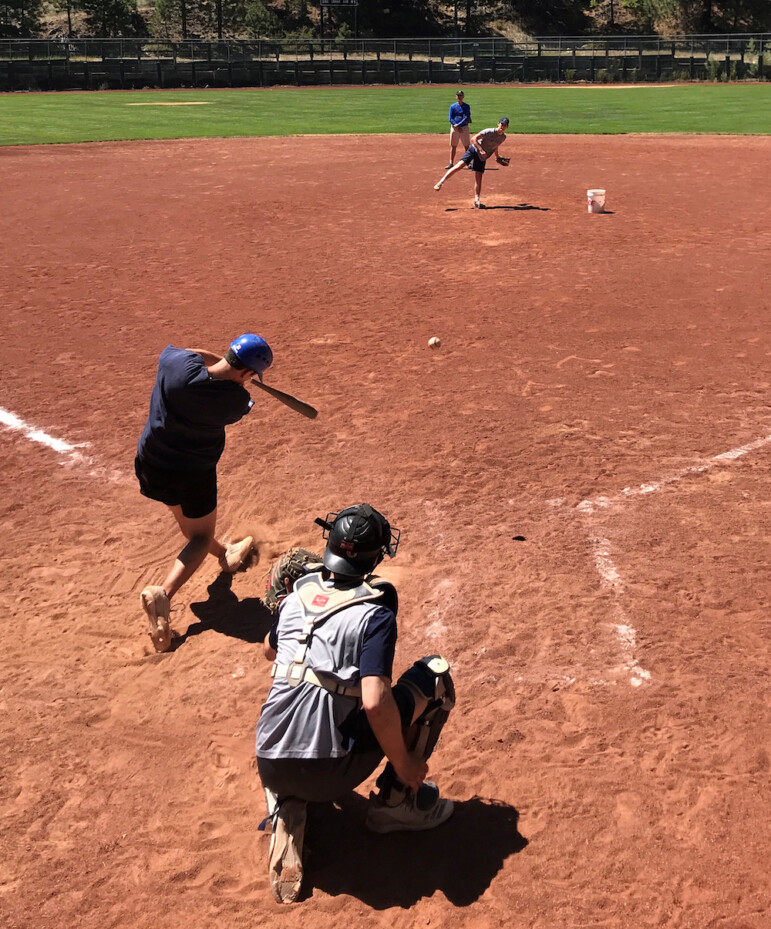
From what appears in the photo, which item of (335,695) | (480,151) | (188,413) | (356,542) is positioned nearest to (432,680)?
(335,695)

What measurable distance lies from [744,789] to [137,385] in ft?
24.1

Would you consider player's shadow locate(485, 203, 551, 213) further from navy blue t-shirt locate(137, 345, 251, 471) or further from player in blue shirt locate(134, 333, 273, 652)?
A: navy blue t-shirt locate(137, 345, 251, 471)

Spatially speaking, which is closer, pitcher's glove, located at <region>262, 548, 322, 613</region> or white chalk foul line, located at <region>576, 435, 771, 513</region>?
pitcher's glove, located at <region>262, 548, 322, 613</region>

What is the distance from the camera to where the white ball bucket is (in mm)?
16688

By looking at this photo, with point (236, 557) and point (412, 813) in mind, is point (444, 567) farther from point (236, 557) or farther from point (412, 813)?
point (412, 813)

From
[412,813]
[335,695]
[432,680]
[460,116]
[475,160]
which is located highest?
[460,116]

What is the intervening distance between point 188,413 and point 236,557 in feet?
4.37

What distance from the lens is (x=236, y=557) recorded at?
22.3 feet

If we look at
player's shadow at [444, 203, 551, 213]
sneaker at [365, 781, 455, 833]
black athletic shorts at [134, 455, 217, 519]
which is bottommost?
sneaker at [365, 781, 455, 833]

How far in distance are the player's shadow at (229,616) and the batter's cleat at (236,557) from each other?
0.37 ft

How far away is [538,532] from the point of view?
6.97 meters

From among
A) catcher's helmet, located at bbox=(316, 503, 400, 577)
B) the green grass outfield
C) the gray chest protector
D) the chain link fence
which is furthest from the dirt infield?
the chain link fence

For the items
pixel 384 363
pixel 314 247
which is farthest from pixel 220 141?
pixel 384 363

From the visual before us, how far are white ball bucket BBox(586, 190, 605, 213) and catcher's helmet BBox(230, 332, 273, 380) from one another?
1254 centimetres
